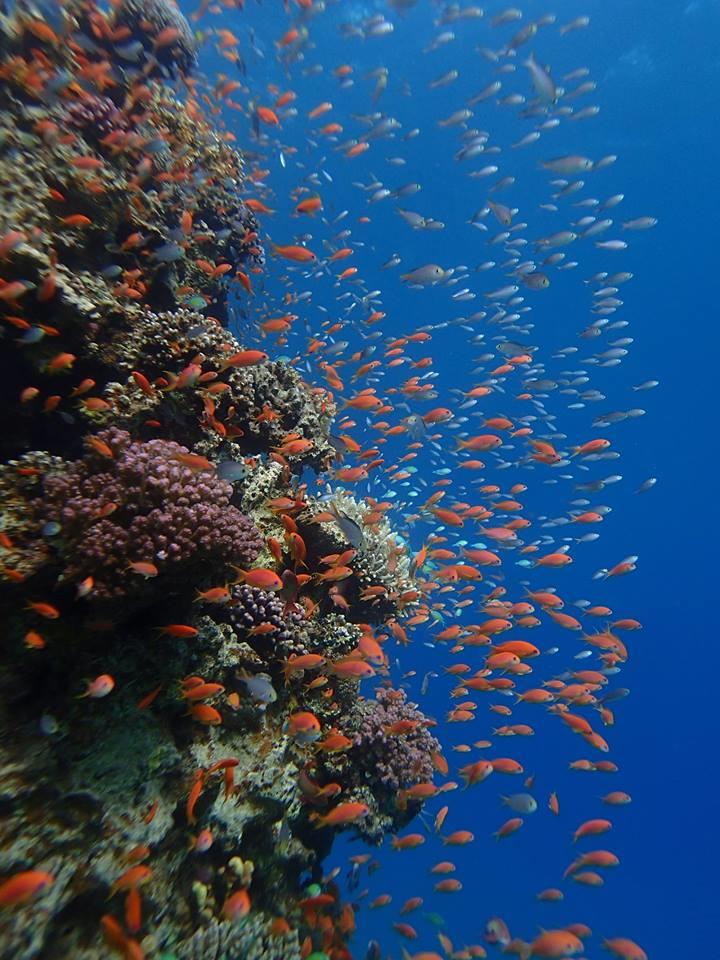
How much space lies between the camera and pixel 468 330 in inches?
1941

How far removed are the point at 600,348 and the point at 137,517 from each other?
5553cm

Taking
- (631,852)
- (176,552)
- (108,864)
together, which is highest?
(176,552)

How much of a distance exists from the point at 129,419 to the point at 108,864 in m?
3.66

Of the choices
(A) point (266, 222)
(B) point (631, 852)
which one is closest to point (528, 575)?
(B) point (631, 852)

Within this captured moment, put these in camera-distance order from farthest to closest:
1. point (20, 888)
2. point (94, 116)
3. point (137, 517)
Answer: point (94, 116) < point (137, 517) < point (20, 888)

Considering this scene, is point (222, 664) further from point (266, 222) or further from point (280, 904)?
point (266, 222)

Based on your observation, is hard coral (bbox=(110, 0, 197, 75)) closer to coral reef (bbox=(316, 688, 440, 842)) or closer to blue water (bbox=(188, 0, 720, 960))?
coral reef (bbox=(316, 688, 440, 842))

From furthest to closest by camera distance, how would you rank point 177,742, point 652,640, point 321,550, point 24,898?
point 652,640
point 321,550
point 177,742
point 24,898

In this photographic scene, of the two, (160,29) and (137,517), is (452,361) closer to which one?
(160,29)

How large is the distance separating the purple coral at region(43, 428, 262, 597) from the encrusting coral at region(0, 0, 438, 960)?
2cm

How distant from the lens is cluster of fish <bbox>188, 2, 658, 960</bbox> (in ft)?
25.6

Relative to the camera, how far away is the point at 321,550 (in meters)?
6.42

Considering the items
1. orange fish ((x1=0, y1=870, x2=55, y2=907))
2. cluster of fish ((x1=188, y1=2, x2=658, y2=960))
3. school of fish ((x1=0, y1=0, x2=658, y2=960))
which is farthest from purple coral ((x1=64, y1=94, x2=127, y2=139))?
orange fish ((x1=0, y1=870, x2=55, y2=907))

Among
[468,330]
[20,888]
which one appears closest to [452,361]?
[468,330]
